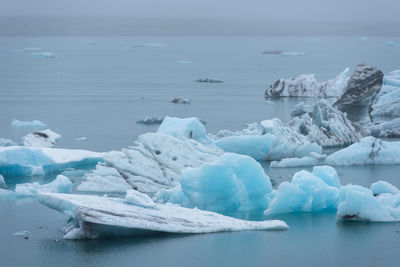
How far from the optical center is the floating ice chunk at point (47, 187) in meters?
11.3

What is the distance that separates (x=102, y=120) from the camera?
21.2 metres

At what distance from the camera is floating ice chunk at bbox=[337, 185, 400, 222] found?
10242 mm

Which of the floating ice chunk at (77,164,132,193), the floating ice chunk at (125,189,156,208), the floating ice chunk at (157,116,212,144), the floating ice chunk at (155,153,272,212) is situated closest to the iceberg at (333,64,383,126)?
the floating ice chunk at (157,116,212,144)

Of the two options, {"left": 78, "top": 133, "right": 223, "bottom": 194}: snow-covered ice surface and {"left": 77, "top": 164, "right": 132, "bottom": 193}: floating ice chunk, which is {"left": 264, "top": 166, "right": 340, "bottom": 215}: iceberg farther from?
{"left": 77, "top": 164, "right": 132, "bottom": 193}: floating ice chunk

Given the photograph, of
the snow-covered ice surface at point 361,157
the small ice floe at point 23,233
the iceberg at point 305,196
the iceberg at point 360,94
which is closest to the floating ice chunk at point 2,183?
the small ice floe at point 23,233

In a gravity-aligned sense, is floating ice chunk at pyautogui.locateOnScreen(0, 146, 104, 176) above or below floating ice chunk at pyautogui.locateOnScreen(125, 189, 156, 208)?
above

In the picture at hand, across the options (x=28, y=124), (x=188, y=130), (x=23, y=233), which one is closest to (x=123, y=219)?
(x=23, y=233)

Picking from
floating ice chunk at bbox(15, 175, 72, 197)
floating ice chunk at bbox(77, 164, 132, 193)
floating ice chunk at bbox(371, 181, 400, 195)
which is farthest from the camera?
floating ice chunk at bbox(77, 164, 132, 193)

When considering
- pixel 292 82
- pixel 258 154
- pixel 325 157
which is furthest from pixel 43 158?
pixel 292 82

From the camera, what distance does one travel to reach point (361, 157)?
1476 cm

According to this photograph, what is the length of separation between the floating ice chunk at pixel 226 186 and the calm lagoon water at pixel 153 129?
1.06 ft

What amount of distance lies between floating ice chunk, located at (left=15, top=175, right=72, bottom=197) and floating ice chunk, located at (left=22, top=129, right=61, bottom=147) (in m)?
3.80

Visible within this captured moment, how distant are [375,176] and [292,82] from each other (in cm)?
1429

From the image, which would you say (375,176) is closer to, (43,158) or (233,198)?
(233,198)
